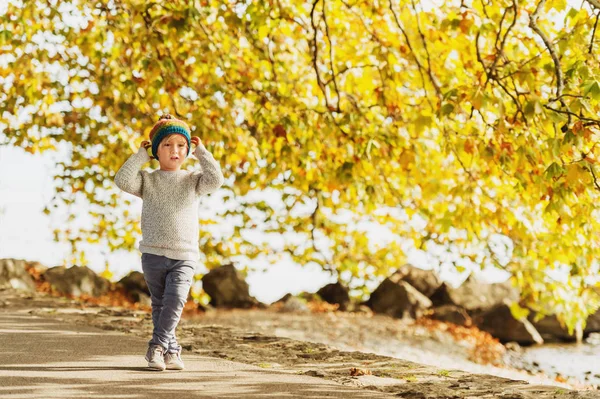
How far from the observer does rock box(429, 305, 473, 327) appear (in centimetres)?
1573

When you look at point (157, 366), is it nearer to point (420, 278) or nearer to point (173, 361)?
point (173, 361)

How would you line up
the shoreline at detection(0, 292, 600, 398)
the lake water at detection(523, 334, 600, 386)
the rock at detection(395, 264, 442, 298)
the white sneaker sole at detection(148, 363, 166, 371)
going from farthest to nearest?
the rock at detection(395, 264, 442, 298)
the lake water at detection(523, 334, 600, 386)
the white sneaker sole at detection(148, 363, 166, 371)
the shoreline at detection(0, 292, 600, 398)

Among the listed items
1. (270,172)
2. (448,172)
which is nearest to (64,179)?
(270,172)

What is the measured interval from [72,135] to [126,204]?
2.33 metres

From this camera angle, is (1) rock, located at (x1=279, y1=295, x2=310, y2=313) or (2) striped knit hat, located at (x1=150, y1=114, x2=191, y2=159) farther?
(1) rock, located at (x1=279, y1=295, x2=310, y2=313)

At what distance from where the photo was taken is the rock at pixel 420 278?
17.1m

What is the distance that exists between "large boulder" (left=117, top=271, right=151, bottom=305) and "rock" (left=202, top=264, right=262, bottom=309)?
1293mm

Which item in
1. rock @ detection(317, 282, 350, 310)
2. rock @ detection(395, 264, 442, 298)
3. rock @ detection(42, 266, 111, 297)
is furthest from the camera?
rock @ detection(395, 264, 442, 298)

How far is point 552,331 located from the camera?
16.2 meters

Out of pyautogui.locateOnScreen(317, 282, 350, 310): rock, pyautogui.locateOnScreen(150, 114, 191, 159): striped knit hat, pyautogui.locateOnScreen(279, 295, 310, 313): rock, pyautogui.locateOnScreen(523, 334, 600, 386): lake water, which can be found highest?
pyautogui.locateOnScreen(150, 114, 191, 159): striped knit hat

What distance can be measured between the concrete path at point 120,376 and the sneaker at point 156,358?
2.3 inches

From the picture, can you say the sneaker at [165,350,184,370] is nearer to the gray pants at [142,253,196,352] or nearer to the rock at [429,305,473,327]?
the gray pants at [142,253,196,352]

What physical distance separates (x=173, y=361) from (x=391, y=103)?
5600 millimetres

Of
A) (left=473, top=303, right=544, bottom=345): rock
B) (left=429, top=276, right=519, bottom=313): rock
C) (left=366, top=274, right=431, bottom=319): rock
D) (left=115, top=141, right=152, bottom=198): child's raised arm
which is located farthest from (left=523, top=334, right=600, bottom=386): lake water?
(left=115, top=141, right=152, bottom=198): child's raised arm
